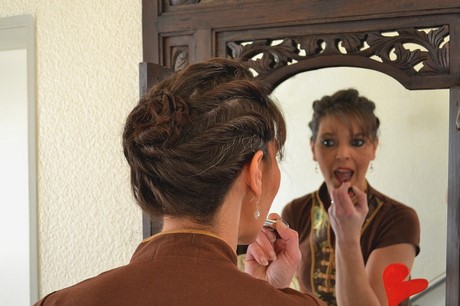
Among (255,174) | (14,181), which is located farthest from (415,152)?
(14,181)

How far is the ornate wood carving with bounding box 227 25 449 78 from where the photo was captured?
836 mm

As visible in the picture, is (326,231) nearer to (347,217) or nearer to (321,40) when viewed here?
(347,217)

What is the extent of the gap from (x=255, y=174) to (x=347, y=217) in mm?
331

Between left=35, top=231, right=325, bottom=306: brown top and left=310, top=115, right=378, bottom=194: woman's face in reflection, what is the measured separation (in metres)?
0.33

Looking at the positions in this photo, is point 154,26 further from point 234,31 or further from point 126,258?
point 126,258

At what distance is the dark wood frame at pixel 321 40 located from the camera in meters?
0.82

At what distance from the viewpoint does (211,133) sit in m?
0.57

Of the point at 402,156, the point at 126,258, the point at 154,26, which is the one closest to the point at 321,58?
the point at 402,156

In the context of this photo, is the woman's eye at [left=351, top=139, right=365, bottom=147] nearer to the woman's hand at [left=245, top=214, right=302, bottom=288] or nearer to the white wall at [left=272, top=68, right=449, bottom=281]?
the white wall at [left=272, top=68, right=449, bottom=281]

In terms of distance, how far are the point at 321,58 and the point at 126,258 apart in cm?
47

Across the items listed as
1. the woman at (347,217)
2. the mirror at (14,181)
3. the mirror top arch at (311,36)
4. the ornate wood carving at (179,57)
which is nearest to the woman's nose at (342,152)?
the woman at (347,217)

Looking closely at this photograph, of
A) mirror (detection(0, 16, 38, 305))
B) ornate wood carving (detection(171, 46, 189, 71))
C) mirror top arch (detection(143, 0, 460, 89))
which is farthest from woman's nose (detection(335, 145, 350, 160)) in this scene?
mirror (detection(0, 16, 38, 305))

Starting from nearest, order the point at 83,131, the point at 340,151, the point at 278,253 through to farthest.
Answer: the point at 278,253
the point at 340,151
the point at 83,131

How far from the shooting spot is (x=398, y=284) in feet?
2.82
